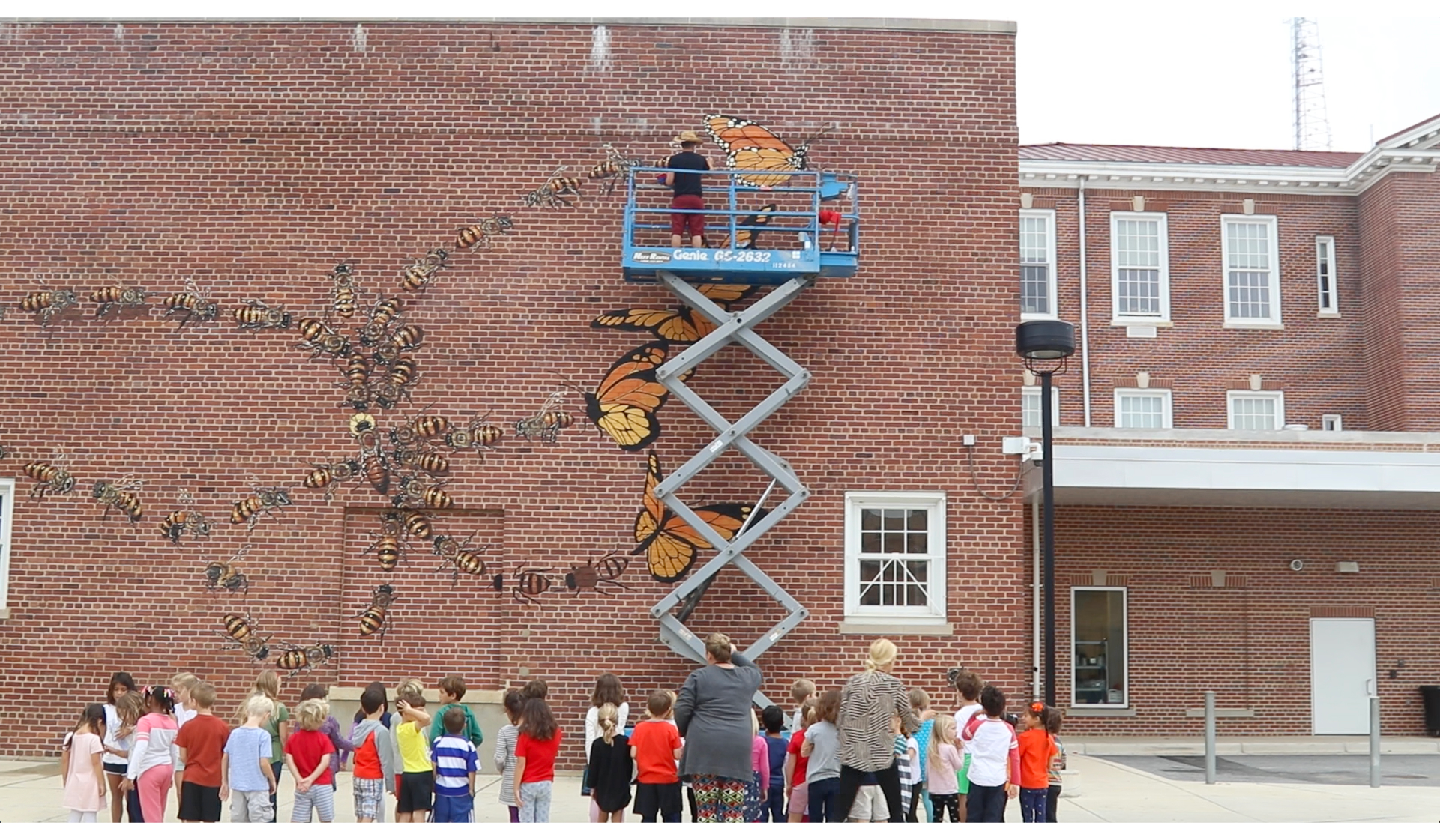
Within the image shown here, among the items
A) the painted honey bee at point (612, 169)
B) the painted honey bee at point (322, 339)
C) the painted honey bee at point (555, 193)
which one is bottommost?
the painted honey bee at point (322, 339)

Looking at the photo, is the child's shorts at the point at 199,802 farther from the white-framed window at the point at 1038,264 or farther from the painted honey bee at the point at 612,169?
the white-framed window at the point at 1038,264

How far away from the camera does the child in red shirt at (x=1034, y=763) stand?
10.8 m

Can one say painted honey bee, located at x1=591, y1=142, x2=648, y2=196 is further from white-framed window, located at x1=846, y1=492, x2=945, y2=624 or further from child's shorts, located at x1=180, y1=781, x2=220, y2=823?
child's shorts, located at x1=180, y1=781, x2=220, y2=823

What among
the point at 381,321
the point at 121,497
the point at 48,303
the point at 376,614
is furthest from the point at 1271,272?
the point at 48,303

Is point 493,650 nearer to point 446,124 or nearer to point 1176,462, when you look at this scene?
point 446,124

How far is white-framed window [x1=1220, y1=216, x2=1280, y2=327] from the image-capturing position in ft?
97.2

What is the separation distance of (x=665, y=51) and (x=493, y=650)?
7442 mm

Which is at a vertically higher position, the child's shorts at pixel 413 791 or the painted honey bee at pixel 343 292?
the painted honey bee at pixel 343 292

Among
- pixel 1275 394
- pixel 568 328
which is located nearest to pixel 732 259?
pixel 568 328

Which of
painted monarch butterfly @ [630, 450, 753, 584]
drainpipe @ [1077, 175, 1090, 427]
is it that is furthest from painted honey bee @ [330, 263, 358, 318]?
drainpipe @ [1077, 175, 1090, 427]

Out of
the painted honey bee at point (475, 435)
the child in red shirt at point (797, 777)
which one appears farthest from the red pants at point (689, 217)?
the child in red shirt at point (797, 777)

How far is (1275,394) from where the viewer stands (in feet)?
96.7

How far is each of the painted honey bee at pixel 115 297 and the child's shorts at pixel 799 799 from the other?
34.2 feet

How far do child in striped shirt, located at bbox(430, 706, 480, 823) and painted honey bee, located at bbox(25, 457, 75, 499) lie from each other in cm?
862
